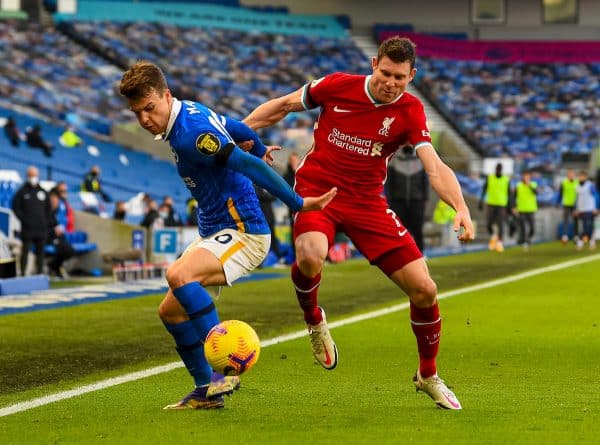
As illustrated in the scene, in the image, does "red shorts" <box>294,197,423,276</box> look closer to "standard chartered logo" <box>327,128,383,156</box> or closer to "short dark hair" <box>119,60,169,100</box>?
"standard chartered logo" <box>327,128,383,156</box>

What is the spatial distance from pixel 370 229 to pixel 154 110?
1.63 m

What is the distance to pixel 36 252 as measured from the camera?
21219 millimetres

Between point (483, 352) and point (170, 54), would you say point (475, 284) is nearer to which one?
point (483, 352)

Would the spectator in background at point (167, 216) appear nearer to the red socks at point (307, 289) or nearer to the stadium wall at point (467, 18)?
the red socks at point (307, 289)

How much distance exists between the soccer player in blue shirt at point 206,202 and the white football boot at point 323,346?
Answer: 1.26m

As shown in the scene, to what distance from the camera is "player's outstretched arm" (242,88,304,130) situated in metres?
8.30

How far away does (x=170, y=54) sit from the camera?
47.6 metres

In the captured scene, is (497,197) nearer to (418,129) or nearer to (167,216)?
(167,216)

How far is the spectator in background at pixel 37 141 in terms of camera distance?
110ft

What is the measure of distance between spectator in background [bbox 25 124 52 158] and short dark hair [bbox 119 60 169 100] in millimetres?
26685

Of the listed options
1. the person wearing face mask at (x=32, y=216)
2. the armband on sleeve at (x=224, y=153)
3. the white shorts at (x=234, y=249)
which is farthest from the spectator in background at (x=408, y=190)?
the armband on sleeve at (x=224, y=153)

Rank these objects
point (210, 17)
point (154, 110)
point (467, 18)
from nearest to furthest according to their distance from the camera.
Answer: point (154, 110), point (210, 17), point (467, 18)

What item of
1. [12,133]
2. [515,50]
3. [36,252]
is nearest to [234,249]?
[36,252]

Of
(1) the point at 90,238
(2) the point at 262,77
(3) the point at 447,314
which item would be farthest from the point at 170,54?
(3) the point at 447,314
